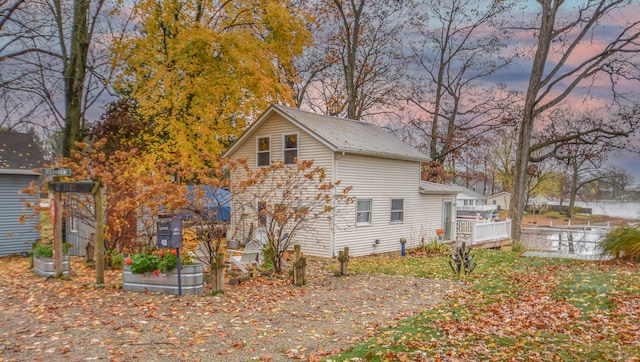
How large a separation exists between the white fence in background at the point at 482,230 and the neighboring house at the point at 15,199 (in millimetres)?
19115

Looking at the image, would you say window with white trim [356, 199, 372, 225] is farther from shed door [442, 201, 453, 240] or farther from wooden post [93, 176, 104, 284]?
wooden post [93, 176, 104, 284]

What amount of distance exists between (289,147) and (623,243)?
12.2m

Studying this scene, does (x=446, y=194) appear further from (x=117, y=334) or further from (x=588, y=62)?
(x=117, y=334)

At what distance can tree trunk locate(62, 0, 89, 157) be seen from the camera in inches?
597

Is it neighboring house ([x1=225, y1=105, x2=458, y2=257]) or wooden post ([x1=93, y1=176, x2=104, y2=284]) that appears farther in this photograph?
neighboring house ([x1=225, y1=105, x2=458, y2=257])

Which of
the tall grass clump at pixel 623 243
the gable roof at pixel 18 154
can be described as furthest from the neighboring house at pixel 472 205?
the gable roof at pixel 18 154

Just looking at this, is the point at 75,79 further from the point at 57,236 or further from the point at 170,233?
the point at 170,233

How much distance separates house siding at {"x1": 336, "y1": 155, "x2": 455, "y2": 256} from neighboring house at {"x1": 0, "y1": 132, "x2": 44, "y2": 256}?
11.3m

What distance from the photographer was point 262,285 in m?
10.4

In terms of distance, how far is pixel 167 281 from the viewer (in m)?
9.10

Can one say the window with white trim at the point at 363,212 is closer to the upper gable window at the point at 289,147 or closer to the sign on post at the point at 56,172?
the upper gable window at the point at 289,147

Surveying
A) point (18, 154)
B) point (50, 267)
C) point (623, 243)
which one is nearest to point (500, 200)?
point (623, 243)

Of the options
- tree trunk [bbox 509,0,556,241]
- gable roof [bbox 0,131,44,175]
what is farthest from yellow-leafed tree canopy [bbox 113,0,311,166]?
tree trunk [bbox 509,0,556,241]

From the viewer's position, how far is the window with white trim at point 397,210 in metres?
19.9
